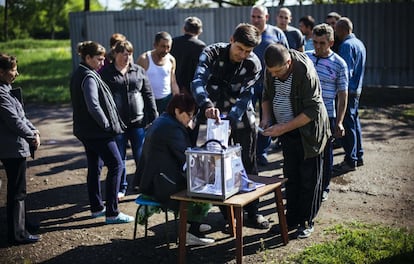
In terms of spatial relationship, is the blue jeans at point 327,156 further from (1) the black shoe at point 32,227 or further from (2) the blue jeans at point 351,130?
(1) the black shoe at point 32,227

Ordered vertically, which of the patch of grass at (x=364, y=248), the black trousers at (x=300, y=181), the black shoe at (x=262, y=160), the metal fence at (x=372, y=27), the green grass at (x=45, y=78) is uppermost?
the metal fence at (x=372, y=27)

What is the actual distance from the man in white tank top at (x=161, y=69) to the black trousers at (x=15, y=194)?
2.46 m

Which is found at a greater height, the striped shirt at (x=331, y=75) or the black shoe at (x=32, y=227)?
the striped shirt at (x=331, y=75)

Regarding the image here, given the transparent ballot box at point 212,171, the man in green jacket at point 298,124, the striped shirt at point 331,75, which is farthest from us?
the striped shirt at point 331,75

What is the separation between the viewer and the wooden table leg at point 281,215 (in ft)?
15.8

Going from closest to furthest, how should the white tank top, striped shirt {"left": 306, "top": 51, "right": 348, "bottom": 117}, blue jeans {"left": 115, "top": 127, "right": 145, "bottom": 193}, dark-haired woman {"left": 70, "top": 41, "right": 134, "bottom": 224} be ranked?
dark-haired woman {"left": 70, "top": 41, "right": 134, "bottom": 224}, striped shirt {"left": 306, "top": 51, "right": 348, "bottom": 117}, blue jeans {"left": 115, "top": 127, "right": 145, "bottom": 193}, the white tank top

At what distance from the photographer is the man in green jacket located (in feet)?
15.6

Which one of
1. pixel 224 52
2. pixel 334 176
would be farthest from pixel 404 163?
pixel 224 52

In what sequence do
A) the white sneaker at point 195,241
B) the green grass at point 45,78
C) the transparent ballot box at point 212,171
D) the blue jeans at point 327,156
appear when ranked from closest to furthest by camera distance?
the transparent ballot box at point 212,171 → the white sneaker at point 195,241 → the blue jeans at point 327,156 → the green grass at point 45,78

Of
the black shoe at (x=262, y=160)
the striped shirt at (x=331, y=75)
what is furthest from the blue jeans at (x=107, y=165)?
the black shoe at (x=262, y=160)

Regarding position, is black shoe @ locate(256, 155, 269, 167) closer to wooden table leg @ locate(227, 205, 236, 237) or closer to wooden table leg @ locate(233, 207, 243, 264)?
wooden table leg @ locate(227, 205, 236, 237)

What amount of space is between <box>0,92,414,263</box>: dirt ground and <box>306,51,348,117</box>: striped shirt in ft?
4.07

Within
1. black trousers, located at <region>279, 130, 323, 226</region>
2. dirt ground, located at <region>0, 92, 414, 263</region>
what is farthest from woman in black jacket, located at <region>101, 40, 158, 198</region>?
black trousers, located at <region>279, 130, 323, 226</region>

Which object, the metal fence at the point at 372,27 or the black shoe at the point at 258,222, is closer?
the black shoe at the point at 258,222
